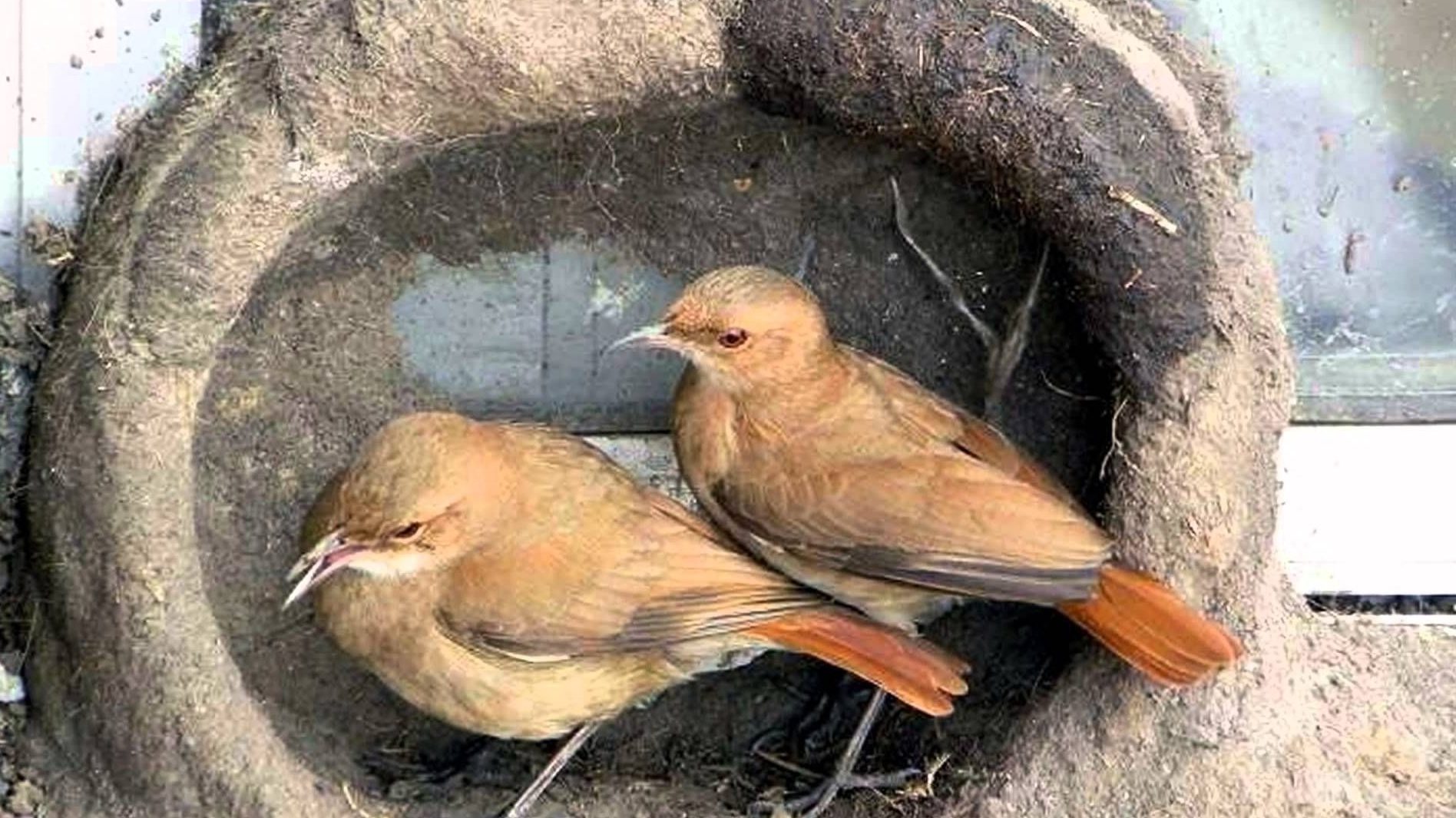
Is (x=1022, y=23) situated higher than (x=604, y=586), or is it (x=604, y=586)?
(x=1022, y=23)

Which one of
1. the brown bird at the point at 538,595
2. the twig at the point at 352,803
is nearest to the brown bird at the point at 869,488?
the brown bird at the point at 538,595

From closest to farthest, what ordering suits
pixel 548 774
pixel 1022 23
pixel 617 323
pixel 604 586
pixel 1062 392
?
pixel 1022 23, pixel 604 586, pixel 548 774, pixel 1062 392, pixel 617 323

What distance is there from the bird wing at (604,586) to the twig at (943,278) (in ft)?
2.37

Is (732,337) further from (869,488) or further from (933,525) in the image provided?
(933,525)

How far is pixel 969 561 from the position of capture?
3.75m

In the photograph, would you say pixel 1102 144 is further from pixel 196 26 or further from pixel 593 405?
pixel 196 26

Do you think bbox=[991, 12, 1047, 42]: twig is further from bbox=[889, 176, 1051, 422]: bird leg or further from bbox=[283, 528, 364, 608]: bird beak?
bbox=[283, 528, 364, 608]: bird beak

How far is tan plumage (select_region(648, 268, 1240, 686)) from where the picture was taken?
372cm

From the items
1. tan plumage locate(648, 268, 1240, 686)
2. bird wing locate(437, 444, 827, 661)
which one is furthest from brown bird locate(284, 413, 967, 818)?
tan plumage locate(648, 268, 1240, 686)

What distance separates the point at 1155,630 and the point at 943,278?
0.91m

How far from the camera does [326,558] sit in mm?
3508

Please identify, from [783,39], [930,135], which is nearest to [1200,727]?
[930,135]

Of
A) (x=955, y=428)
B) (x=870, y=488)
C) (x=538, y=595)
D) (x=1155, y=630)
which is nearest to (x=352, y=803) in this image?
(x=538, y=595)

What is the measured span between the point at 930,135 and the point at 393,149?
3.29 feet
